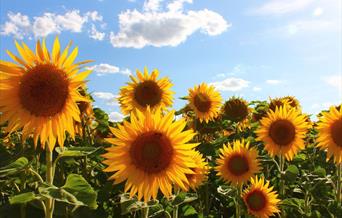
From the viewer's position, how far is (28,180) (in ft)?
14.7

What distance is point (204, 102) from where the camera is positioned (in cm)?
866

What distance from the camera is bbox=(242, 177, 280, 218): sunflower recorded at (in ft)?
20.0

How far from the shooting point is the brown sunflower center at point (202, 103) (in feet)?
28.4

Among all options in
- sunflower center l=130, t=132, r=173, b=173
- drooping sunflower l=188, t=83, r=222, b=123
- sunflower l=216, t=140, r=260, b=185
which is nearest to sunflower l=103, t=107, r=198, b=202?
sunflower center l=130, t=132, r=173, b=173

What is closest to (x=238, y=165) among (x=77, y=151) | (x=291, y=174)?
(x=291, y=174)

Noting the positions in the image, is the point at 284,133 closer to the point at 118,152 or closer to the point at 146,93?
the point at 146,93

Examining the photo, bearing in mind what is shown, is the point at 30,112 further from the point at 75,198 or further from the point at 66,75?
the point at 75,198

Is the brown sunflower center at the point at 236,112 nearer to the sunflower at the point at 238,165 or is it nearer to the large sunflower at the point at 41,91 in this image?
the sunflower at the point at 238,165

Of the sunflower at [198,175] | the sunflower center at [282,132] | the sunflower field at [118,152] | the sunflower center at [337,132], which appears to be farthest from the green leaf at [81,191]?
the sunflower center at [337,132]

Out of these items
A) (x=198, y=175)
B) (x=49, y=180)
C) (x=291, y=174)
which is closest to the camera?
(x=49, y=180)

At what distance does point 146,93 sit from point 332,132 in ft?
9.77

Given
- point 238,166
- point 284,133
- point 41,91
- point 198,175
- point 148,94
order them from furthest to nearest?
point 284,133 → point 148,94 → point 238,166 → point 198,175 → point 41,91

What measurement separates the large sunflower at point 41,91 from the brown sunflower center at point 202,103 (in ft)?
17.1

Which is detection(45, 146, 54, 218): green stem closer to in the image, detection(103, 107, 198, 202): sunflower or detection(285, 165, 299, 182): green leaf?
detection(103, 107, 198, 202): sunflower
